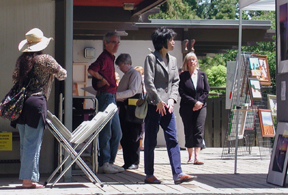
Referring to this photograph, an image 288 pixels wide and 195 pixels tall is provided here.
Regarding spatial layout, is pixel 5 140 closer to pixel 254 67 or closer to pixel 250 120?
pixel 254 67

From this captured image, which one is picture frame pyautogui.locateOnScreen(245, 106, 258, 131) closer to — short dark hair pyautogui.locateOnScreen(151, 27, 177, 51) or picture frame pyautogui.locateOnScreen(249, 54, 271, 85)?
picture frame pyautogui.locateOnScreen(249, 54, 271, 85)

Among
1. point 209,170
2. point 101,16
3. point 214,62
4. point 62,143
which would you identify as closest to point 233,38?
point 101,16

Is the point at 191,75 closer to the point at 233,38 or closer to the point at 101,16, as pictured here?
the point at 101,16

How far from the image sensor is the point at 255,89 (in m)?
10.3

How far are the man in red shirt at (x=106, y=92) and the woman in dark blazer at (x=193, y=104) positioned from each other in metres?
1.79

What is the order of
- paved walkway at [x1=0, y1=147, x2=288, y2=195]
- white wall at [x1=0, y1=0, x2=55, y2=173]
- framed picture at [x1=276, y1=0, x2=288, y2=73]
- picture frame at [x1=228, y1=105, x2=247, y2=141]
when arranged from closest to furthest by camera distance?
paved walkway at [x1=0, y1=147, x2=288, y2=195]
framed picture at [x1=276, y1=0, x2=288, y2=73]
white wall at [x1=0, y1=0, x2=55, y2=173]
picture frame at [x1=228, y1=105, x2=247, y2=141]

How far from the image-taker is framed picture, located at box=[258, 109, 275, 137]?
1091 cm

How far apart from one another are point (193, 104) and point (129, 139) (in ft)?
4.68

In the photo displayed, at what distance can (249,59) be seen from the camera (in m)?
10.5

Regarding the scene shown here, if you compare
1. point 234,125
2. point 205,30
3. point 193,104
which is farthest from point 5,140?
point 205,30

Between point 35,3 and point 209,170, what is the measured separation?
3.63m

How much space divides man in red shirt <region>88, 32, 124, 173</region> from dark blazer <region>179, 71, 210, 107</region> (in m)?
1.81

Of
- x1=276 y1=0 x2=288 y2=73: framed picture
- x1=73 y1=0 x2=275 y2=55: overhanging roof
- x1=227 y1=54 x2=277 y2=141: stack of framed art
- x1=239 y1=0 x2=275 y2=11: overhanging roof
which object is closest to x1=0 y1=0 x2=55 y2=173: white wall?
x1=73 y1=0 x2=275 y2=55: overhanging roof

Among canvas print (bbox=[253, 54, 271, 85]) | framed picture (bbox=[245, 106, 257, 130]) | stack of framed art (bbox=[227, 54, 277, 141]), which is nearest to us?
stack of framed art (bbox=[227, 54, 277, 141])
